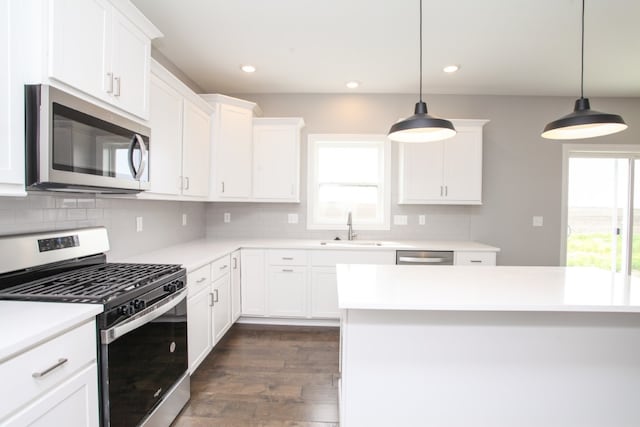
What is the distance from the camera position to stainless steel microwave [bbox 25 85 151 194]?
117 cm

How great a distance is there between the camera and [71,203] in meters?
1.79

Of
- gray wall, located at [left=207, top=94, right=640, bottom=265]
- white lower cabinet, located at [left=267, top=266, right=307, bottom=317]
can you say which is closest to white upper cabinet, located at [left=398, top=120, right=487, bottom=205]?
gray wall, located at [left=207, top=94, right=640, bottom=265]

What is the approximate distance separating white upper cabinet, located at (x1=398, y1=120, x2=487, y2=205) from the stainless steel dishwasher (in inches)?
25.4

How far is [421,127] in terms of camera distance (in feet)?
5.54

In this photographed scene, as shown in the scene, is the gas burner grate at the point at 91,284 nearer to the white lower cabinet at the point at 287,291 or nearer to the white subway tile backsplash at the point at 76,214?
the white subway tile backsplash at the point at 76,214

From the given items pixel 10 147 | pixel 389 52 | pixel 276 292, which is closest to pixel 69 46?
pixel 10 147

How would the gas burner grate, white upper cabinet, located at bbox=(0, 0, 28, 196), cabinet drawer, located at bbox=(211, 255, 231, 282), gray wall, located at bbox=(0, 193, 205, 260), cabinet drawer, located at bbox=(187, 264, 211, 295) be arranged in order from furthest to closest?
cabinet drawer, located at bbox=(211, 255, 231, 282), cabinet drawer, located at bbox=(187, 264, 211, 295), gray wall, located at bbox=(0, 193, 205, 260), the gas burner grate, white upper cabinet, located at bbox=(0, 0, 28, 196)

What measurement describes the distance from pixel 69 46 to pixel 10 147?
52cm

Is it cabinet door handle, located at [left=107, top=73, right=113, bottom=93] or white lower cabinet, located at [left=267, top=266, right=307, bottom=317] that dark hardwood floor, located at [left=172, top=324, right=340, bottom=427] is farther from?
cabinet door handle, located at [left=107, top=73, right=113, bottom=93]

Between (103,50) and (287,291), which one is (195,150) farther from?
(287,291)

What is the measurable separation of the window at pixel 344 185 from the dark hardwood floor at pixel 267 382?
1383mm

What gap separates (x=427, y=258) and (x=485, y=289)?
1552 mm

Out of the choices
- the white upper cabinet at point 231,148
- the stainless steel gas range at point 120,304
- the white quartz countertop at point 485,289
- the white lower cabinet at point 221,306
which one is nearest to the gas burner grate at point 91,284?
the stainless steel gas range at point 120,304

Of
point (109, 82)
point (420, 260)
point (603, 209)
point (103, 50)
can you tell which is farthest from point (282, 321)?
point (603, 209)
